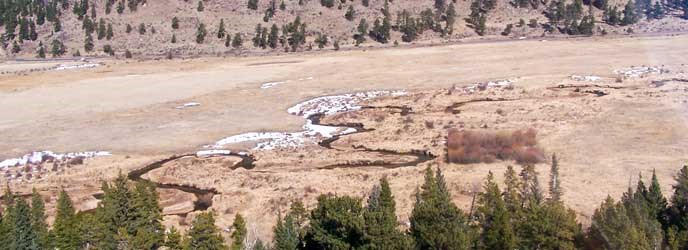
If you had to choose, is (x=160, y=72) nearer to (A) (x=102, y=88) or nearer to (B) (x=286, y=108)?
(A) (x=102, y=88)

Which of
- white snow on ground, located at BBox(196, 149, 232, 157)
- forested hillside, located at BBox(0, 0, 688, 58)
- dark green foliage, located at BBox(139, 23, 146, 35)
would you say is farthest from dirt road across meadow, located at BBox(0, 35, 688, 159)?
dark green foliage, located at BBox(139, 23, 146, 35)

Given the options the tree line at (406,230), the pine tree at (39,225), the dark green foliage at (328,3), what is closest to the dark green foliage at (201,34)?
the dark green foliage at (328,3)

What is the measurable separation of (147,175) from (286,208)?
9.19 metres

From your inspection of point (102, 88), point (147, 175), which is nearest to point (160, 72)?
point (102, 88)

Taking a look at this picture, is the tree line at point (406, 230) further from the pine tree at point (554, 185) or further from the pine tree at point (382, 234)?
the pine tree at point (554, 185)

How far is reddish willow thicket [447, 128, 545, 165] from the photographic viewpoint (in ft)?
97.8

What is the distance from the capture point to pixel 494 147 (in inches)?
1233

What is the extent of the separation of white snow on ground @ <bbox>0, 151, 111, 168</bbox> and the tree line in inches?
530

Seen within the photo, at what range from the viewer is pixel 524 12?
9769 cm

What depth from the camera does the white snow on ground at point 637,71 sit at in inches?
2078

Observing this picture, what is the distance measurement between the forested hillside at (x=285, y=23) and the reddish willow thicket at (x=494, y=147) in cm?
5312

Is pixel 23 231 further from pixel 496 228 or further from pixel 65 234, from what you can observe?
pixel 496 228

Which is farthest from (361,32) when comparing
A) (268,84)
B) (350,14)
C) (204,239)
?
(204,239)

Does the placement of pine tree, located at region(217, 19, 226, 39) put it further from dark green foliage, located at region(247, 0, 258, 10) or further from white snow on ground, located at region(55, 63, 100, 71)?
white snow on ground, located at region(55, 63, 100, 71)
